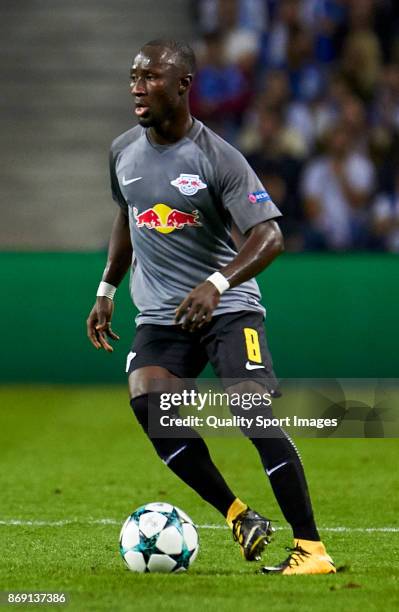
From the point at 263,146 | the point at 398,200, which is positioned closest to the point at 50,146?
the point at 263,146

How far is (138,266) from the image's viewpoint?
5.55 m

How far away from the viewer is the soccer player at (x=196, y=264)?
5016mm

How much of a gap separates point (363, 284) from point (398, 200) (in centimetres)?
105

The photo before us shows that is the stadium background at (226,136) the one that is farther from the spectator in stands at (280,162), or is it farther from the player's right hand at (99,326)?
the player's right hand at (99,326)

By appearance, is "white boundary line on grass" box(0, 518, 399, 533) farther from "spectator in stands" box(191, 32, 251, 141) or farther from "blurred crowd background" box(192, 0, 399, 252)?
"spectator in stands" box(191, 32, 251, 141)

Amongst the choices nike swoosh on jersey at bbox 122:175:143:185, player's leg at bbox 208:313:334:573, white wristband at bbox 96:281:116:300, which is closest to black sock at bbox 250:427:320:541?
player's leg at bbox 208:313:334:573

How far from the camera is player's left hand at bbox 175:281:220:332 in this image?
15.5 feet

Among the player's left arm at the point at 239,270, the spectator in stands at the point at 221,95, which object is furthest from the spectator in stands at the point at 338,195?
the player's left arm at the point at 239,270

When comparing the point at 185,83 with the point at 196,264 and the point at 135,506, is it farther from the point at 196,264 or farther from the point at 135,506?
the point at 135,506

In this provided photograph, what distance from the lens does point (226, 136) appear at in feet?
43.5

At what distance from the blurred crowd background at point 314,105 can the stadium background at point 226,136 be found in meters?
0.02

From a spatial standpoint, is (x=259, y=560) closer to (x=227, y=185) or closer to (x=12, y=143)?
(x=227, y=185)

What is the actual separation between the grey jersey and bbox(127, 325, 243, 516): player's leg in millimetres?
101

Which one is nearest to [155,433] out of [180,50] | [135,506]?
[180,50]
